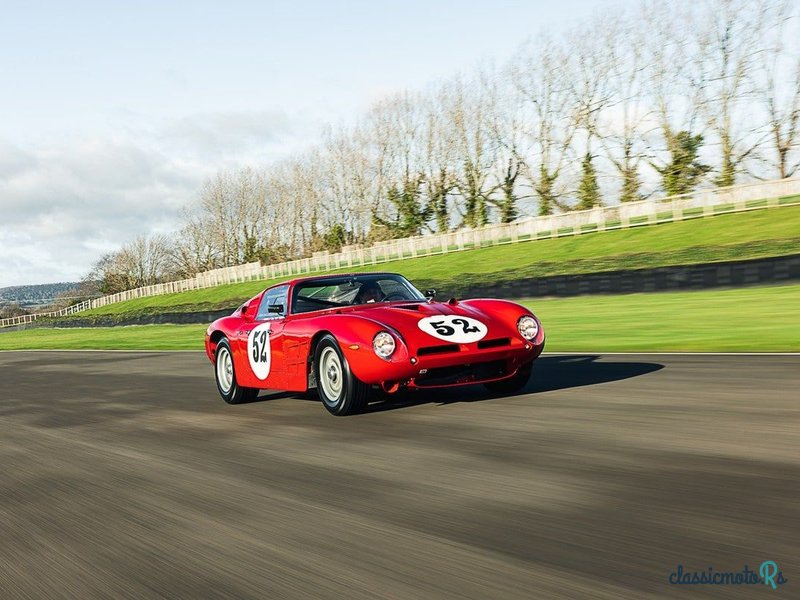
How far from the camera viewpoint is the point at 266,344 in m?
8.84

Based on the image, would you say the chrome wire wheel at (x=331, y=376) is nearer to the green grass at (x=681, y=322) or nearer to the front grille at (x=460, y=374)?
the front grille at (x=460, y=374)

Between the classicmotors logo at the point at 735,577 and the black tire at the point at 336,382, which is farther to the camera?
the black tire at the point at 336,382

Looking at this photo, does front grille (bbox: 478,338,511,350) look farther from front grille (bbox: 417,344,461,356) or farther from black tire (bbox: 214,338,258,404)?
black tire (bbox: 214,338,258,404)

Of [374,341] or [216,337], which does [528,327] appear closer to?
[374,341]

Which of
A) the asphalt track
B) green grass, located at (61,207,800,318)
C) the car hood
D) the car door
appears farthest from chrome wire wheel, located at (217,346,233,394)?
green grass, located at (61,207,800,318)

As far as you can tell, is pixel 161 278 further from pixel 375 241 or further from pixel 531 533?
pixel 531 533

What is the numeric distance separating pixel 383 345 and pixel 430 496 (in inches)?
111

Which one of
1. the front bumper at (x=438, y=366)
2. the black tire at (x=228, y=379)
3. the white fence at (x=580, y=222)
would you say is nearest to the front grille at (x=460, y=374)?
the front bumper at (x=438, y=366)

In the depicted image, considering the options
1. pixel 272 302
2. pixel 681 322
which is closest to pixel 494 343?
pixel 272 302

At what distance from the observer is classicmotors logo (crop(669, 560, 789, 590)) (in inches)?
114

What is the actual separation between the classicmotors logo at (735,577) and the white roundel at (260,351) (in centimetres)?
617

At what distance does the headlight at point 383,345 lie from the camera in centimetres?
725

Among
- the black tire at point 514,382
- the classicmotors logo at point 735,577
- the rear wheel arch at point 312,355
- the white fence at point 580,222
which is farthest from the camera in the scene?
the white fence at point 580,222

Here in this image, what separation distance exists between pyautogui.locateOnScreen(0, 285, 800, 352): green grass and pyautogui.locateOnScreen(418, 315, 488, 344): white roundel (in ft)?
15.3
